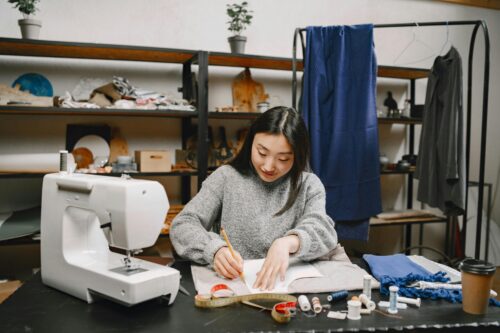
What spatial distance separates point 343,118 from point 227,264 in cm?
150

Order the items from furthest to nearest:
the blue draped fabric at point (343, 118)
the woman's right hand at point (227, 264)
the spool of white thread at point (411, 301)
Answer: the blue draped fabric at point (343, 118), the woman's right hand at point (227, 264), the spool of white thread at point (411, 301)

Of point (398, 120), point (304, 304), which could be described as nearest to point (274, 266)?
point (304, 304)

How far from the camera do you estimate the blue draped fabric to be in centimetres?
242

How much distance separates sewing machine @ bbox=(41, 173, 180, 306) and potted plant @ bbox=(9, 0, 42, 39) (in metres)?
1.70

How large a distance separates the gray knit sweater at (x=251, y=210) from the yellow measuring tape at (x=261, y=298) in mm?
403

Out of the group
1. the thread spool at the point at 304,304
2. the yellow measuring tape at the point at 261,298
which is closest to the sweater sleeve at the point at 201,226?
the yellow measuring tape at the point at 261,298

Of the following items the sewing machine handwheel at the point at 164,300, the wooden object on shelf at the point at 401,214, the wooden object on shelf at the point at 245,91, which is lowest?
the wooden object on shelf at the point at 401,214

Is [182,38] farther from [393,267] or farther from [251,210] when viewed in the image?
[393,267]

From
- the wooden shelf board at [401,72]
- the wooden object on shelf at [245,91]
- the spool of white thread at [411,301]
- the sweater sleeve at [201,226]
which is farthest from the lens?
the wooden shelf board at [401,72]

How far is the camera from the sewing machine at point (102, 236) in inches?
40.5

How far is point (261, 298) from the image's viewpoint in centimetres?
108

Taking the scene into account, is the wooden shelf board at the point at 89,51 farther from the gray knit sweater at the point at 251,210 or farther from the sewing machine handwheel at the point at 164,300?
the sewing machine handwheel at the point at 164,300

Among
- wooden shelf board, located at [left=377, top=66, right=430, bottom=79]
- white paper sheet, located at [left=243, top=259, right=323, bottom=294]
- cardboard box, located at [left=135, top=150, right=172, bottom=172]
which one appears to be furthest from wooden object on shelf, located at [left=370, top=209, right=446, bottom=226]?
white paper sheet, located at [left=243, top=259, right=323, bottom=294]

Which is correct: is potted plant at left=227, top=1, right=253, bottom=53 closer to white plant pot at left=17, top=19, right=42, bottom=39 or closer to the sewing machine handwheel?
white plant pot at left=17, top=19, right=42, bottom=39
